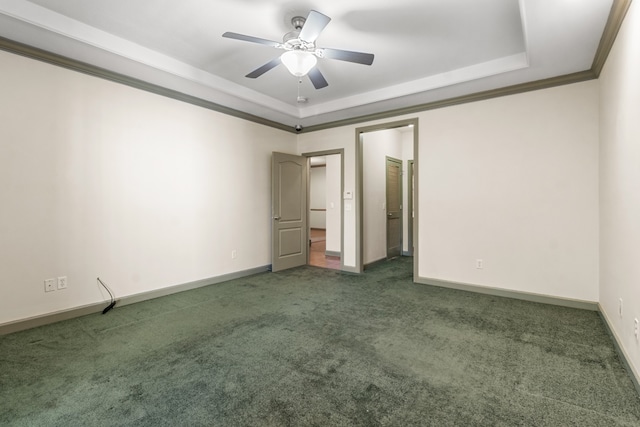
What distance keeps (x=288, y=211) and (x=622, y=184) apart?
14.5 feet

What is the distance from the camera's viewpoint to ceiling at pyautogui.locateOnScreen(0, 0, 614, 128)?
101 inches

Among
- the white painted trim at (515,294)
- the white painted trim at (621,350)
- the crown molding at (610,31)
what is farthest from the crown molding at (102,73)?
the white painted trim at (621,350)

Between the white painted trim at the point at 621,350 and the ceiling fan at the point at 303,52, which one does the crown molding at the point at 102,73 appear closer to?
the ceiling fan at the point at 303,52

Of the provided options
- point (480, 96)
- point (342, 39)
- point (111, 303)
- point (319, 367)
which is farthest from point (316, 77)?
point (111, 303)

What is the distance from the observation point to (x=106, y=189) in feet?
11.5

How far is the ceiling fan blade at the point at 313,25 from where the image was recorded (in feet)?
7.10

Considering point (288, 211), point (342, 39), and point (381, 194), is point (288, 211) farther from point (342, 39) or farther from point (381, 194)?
point (342, 39)

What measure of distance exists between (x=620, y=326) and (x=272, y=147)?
502 centimetres

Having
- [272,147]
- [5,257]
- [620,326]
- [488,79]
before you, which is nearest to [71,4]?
[5,257]

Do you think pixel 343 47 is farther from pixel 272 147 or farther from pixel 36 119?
pixel 36 119

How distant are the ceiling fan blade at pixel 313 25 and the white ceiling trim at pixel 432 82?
2116mm

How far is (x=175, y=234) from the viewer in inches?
164

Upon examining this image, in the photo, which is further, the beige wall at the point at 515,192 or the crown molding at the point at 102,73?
the beige wall at the point at 515,192

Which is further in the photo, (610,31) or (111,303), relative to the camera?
(111,303)
